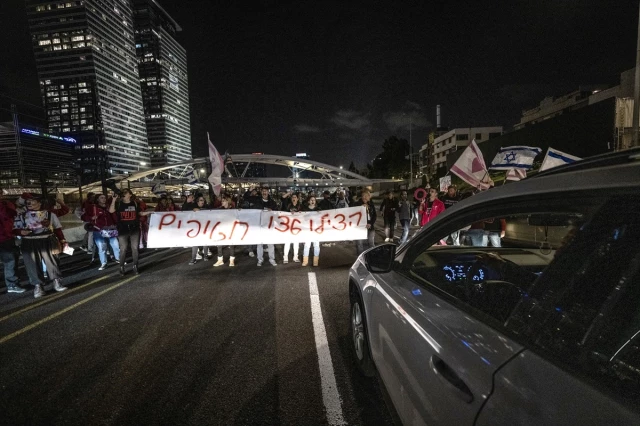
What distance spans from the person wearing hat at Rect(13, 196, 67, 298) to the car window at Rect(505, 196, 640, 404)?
729 cm

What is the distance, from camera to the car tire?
266cm

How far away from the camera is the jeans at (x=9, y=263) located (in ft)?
19.5

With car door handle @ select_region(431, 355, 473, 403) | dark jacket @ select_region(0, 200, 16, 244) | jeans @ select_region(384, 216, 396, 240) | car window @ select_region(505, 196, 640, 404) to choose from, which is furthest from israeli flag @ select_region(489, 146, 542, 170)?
dark jacket @ select_region(0, 200, 16, 244)

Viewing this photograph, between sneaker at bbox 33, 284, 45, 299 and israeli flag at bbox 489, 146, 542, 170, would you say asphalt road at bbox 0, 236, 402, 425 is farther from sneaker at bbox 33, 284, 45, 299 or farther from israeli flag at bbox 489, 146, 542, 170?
israeli flag at bbox 489, 146, 542, 170

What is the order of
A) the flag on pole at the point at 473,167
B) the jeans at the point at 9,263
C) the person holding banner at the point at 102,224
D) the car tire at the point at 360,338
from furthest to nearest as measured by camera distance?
the flag on pole at the point at 473,167 → the person holding banner at the point at 102,224 → the jeans at the point at 9,263 → the car tire at the point at 360,338

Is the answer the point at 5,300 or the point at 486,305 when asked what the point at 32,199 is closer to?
the point at 5,300

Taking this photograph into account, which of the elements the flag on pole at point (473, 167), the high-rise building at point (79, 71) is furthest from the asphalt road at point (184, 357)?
the high-rise building at point (79, 71)

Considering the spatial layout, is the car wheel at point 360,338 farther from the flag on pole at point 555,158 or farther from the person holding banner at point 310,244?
the flag on pole at point 555,158

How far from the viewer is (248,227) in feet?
24.2

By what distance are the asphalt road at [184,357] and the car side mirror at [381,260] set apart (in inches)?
43.2

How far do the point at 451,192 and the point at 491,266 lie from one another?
5.93 metres

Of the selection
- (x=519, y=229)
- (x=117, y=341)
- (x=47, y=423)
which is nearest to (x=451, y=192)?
(x=519, y=229)

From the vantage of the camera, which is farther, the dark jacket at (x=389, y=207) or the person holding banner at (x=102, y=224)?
the dark jacket at (x=389, y=207)

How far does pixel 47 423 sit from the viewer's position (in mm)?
2416
